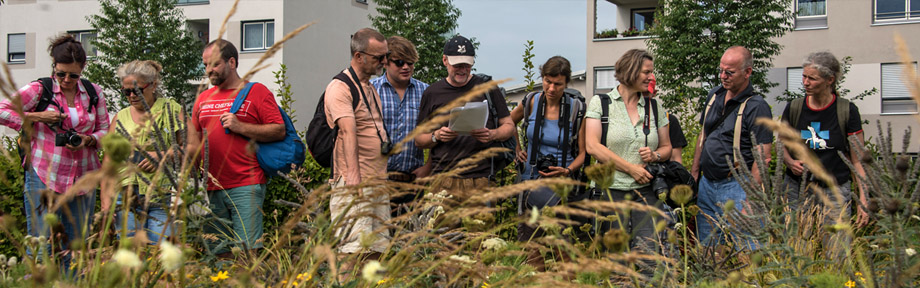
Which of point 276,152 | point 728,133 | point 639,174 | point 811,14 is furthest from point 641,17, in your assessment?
point 276,152

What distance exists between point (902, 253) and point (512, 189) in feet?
3.39

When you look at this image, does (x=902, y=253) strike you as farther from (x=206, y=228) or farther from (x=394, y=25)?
(x=394, y=25)

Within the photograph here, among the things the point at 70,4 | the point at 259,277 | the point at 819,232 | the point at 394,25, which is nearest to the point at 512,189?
the point at 259,277

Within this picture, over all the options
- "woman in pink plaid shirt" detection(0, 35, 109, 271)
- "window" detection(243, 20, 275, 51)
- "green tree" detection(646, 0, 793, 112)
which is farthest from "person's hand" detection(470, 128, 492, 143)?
"window" detection(243, 20, 275, 51)

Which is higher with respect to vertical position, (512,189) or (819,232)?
(512,189)

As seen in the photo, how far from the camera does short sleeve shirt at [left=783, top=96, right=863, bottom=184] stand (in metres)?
4.79

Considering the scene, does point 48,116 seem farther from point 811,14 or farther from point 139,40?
point 811,14

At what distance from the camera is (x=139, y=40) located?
98.9ft

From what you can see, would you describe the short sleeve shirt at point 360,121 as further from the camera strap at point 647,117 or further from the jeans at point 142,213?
the camera strap at point 647,117

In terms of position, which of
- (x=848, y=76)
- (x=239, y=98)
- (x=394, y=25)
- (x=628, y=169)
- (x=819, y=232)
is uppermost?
(x=394, y=25)

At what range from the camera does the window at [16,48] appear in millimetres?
37781

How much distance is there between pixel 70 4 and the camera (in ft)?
122

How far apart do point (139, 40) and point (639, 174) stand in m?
29.2

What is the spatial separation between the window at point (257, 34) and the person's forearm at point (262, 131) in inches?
1235
